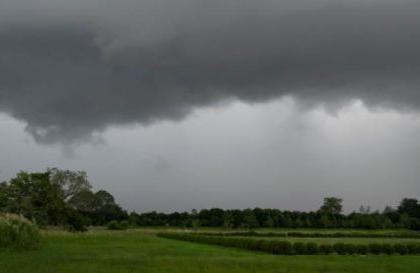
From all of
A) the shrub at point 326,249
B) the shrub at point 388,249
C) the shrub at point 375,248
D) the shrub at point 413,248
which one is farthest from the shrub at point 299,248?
the shrub at point 413,248

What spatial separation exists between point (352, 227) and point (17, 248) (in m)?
92.8

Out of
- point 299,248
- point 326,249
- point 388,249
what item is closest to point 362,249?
point 388,249

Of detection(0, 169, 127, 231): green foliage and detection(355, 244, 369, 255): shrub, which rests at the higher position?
detection(0, 169, 127, 231): green foliage

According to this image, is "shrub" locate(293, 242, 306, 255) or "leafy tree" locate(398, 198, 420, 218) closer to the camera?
"shrub" locate(293, 242, 306, 255)

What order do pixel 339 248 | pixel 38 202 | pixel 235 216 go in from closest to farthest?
pixel 339 248 → pixel 38 202 → pixel 235 216

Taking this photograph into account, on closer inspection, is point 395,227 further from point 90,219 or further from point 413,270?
point 413,270

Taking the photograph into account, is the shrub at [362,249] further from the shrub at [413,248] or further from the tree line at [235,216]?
the tree line at [235,216]

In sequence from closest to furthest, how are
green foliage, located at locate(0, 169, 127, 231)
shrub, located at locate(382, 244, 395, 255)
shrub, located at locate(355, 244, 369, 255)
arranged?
shrub, located at locate(355, 244, 369, 255)
shrub, located at locate(382, 244, 395, 255)
green foliage, located at locate(0, 169, 127, 231)

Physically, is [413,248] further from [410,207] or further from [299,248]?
[410,207]

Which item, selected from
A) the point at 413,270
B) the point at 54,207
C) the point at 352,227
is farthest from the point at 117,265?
the point at 352,227

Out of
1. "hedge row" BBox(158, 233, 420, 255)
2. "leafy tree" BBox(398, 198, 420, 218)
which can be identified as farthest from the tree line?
"hedge row" BBox(158, 233, 420, 255)

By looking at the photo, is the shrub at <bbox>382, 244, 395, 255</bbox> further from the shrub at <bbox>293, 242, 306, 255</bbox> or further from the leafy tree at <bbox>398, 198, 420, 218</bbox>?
the leafy tree at <bbox>398, 198, 420, 218</bbox>

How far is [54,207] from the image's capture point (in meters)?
79.2

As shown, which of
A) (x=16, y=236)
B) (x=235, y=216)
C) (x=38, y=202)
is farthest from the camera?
(x=235, y=216)
